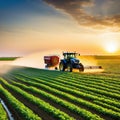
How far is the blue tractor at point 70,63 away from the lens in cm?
3195

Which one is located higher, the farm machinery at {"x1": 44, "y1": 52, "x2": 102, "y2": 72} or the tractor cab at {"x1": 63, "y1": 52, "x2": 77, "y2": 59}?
the tractor cab at {"x1": 63, "y1": 52, "x2": 77, "y2": 59}

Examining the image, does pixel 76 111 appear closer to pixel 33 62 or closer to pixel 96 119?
pixel 96 119

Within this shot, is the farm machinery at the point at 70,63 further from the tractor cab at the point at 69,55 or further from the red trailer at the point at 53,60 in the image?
the red trailer at the point at 53,60

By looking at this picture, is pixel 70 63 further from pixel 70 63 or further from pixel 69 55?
pixel 69 55

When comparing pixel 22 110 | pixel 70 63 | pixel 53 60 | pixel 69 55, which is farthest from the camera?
pixel 53 60

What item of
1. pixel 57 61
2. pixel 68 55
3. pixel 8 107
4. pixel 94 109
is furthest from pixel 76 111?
pixel 57 61

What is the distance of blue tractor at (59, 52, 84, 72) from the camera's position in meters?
32.0

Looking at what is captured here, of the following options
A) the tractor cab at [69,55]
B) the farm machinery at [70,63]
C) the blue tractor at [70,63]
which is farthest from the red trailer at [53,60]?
the tractor cab at [69,55]

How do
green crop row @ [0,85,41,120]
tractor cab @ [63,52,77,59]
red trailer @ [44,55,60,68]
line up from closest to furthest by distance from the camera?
green crop row @ [0,85,41,120]
tractor cab @ [63,52,77,59]
red trailer @ [44,55,60,68]

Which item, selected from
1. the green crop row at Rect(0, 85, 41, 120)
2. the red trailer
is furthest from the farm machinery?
the green crop row at Rect(0, 85, 41, 120)

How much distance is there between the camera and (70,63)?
32531mm

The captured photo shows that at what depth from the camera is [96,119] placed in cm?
1077

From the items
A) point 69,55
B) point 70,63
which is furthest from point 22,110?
point 69,55

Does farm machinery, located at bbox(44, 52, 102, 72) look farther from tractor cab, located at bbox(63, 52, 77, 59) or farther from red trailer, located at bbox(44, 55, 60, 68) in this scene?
red trailer, located at bbox(44, 55, 60, 68)
